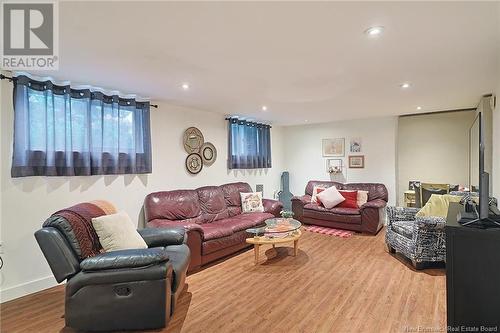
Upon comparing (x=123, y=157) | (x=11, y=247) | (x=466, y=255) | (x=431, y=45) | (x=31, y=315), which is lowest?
(x=31, y=315)

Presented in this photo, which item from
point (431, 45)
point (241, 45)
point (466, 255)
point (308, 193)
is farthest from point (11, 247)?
point (308, 193)

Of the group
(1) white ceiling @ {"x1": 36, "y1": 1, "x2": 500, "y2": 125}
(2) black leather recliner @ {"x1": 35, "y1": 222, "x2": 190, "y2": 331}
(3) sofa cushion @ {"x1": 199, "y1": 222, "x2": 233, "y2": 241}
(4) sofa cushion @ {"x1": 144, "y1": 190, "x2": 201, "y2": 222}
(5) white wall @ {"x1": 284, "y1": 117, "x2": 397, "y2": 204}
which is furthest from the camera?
(5) white wall @ {"x1": 284, "y1": 117, "x2": 397, "y2": 204}

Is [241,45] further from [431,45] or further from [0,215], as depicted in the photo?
[0,215]

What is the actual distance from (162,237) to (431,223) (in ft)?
10.3

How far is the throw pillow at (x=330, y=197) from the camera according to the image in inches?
210

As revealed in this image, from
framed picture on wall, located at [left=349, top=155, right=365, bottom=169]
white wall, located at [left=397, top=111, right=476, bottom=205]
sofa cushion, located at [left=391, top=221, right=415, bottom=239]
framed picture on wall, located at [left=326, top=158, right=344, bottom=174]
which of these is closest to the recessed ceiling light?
sofa cushion, located at [left=391, top=221, right=415, bottom=239]

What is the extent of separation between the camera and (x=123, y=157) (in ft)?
11.7

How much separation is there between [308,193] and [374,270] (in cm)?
309

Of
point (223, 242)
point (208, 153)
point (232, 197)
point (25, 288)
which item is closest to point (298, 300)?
point (223, 242)

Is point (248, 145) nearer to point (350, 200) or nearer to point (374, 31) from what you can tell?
A: point (350, 200)

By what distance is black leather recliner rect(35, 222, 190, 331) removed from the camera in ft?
6.56

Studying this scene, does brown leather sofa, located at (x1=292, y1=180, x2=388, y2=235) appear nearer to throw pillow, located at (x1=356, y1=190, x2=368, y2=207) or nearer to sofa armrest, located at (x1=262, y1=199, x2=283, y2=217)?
throw pillow, located at (x1=356, y1=190, x2=368, y2=207)

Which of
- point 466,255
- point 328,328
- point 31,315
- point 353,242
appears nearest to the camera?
point 466,255

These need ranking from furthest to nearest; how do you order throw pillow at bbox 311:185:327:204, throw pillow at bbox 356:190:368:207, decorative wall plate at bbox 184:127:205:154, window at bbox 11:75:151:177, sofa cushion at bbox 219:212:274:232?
throw pillow at bbox 311:185:327:204, throw pillow at bbox 356:190:368:207, decorative wall plate at bbox 184:127:205:154, sofa cushion at bbox 219:212:274:232, window at bbox 11:75:151:177
